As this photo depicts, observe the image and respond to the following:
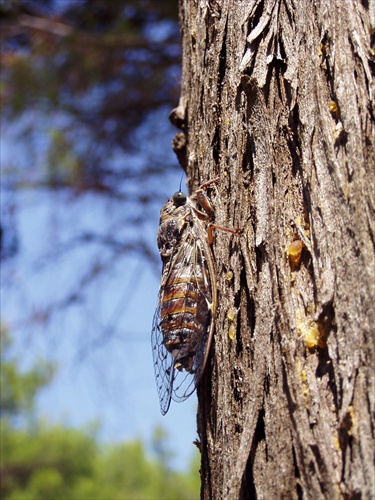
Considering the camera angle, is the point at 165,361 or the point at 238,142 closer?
the point at 238,142

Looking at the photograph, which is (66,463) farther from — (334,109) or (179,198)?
(334,109)

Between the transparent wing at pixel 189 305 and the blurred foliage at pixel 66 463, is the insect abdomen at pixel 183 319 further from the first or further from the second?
the blurred foliage at pixel 66 463

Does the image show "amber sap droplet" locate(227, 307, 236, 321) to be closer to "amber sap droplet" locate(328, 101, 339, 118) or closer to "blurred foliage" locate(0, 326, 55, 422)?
"amber sap droplet" locate(328, 101, 339, 118)

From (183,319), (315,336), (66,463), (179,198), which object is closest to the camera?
(315,336)

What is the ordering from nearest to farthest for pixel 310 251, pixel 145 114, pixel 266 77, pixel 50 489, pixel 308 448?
pixel 308 448 < pixel 310 251 < pixel 266 77 < pixel 145 114 < pixel 50 489

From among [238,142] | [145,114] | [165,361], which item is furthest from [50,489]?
[238,142]

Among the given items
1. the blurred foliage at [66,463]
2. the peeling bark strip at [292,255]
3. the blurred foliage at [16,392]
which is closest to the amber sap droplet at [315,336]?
the peeling bark strip at [292,255]

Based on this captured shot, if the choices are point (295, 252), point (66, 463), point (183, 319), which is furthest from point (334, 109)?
point (66, 463)

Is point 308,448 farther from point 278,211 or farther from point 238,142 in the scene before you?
point 238,142
